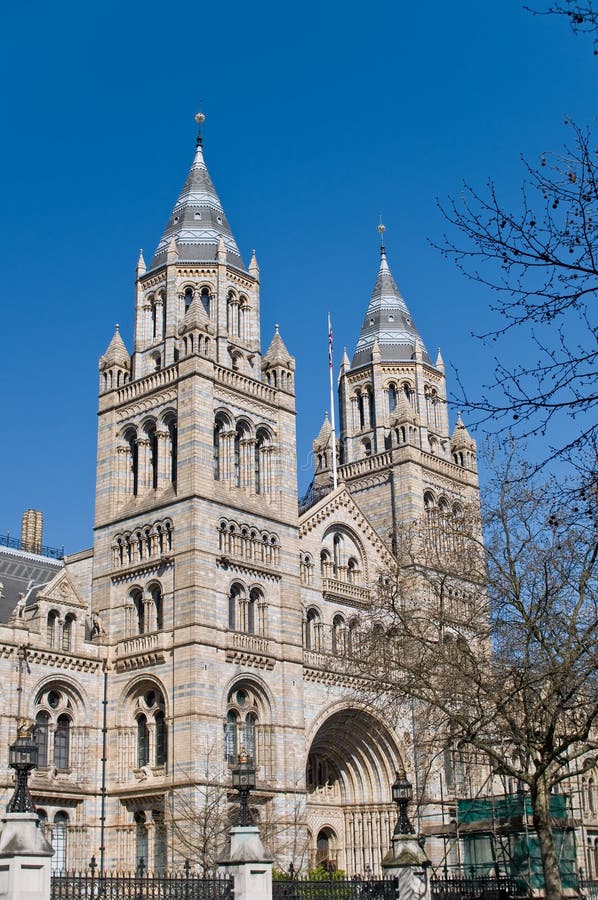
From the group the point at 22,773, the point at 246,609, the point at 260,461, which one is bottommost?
the point at 22,773

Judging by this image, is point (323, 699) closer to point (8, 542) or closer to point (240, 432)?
point (240, 432)

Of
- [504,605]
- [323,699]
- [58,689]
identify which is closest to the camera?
[504,605]

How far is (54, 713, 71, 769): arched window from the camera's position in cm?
4272

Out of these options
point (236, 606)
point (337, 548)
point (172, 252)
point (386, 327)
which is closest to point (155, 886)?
point (236, 606)

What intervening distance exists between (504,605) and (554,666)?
3.43m

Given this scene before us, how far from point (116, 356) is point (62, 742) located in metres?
16.8

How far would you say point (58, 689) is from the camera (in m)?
43.2

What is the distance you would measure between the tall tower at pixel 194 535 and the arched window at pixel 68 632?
178cm

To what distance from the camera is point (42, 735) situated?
42.2 m

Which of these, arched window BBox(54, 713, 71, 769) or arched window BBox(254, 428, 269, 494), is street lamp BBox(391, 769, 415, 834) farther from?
arched window BBox(254, 428, 269, 494)

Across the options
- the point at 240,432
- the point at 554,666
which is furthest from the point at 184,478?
the point at 554,666

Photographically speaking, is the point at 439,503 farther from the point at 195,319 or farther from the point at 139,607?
the point at 139,607

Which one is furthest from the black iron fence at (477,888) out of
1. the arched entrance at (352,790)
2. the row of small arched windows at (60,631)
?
the row of small arched windows at (60,631)

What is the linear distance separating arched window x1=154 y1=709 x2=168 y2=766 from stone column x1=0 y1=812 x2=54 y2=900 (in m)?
21.9
